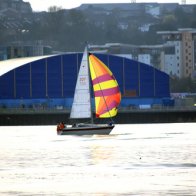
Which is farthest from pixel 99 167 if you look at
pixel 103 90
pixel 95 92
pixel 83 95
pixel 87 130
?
pixel 103 90

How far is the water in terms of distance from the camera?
5562 centimetres

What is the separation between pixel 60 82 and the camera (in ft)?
586

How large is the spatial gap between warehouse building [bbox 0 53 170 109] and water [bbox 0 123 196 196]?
77025mm

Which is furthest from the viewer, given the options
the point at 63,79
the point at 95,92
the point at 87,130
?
the point at 63,79

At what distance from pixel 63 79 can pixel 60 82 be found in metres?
0.67

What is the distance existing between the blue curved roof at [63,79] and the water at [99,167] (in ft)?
253

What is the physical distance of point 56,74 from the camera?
178 metres

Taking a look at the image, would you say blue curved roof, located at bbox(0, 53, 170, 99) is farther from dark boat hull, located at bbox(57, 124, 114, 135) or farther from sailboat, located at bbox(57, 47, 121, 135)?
dark boat hull, located at bbox(57, 124, 114, 135)

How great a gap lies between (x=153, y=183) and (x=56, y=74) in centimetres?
12170

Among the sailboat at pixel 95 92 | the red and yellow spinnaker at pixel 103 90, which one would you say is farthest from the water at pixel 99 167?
the red and yellow spinnaker at pixel 103 90

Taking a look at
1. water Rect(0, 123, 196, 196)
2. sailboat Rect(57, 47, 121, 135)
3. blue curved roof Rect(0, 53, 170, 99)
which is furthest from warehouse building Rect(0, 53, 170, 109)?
water Rect(0, 123, 196, 196)

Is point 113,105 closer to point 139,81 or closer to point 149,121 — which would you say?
point 149,121

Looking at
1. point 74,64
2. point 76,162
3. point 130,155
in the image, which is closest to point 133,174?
point 76,162

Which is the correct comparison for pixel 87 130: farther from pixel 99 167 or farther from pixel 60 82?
pixel 60 82
